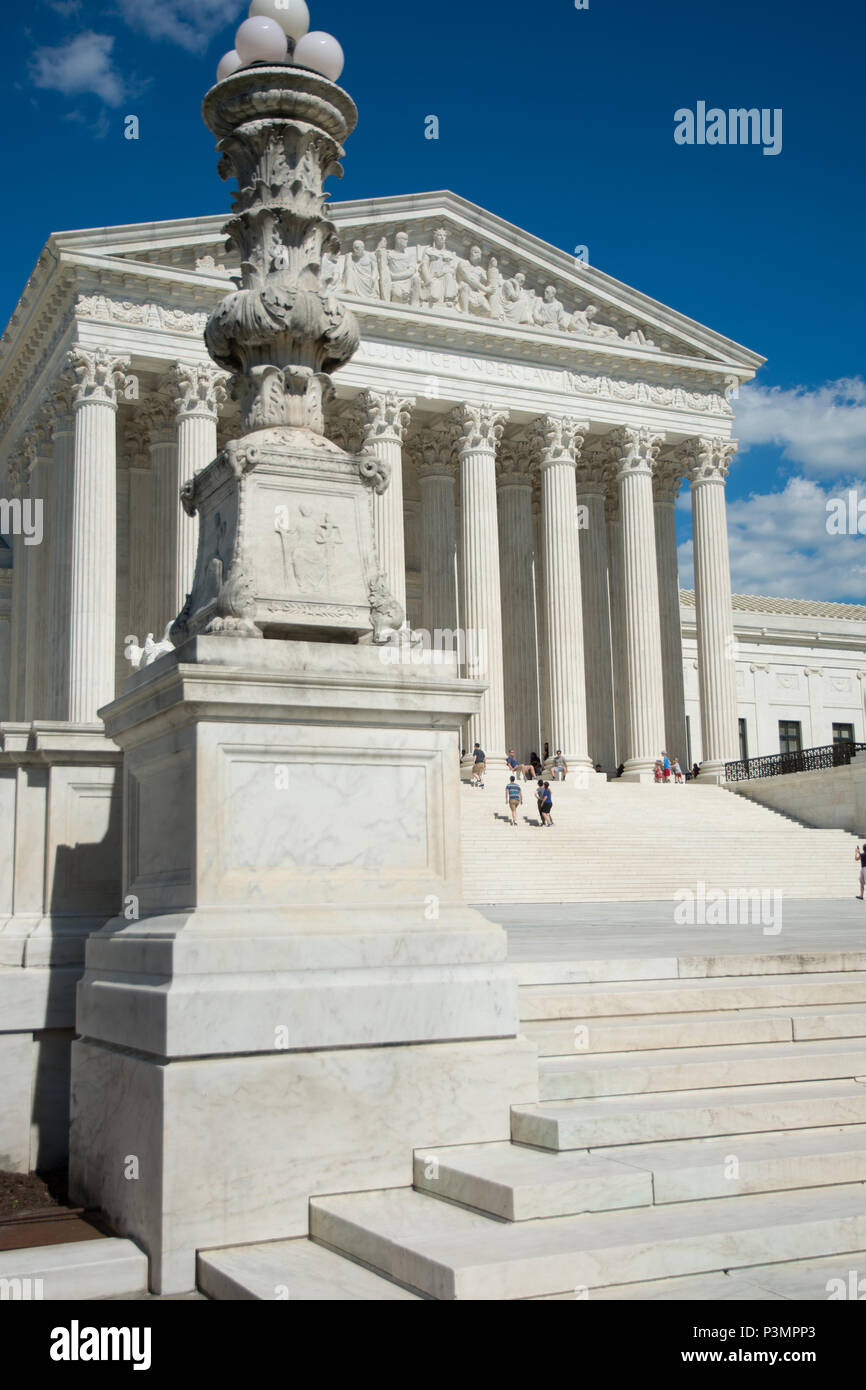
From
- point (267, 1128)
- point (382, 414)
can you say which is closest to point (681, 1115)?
point (267, 1128)

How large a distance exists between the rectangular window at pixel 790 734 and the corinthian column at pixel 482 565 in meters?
28.8

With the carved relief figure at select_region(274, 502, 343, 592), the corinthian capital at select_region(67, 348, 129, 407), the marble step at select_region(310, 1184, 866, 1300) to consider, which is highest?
the corinthian capital at select_region(67, 348, 129, 407)

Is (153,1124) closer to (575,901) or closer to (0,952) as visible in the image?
(0,952)

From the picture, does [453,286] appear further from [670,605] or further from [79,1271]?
[79,1271]

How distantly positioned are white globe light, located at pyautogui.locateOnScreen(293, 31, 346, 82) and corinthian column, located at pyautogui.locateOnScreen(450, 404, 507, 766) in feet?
112

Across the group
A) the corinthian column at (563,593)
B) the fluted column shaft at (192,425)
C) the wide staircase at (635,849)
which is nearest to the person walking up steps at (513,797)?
the wide staircase at (635,849)

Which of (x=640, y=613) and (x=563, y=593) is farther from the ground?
(x=563, y=593)

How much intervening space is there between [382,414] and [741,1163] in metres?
39.1

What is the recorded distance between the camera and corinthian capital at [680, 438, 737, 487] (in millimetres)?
49312

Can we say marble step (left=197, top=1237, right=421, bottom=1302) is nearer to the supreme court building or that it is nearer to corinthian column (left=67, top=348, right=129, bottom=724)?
corinthian column (left=67, top=348, right=129, bottom=724)

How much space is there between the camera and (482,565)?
44500mm

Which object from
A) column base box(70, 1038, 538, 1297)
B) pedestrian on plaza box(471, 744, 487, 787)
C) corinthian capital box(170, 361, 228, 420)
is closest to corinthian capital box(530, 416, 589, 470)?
pedestrian on plaza box(471, 744, 487, 787)
